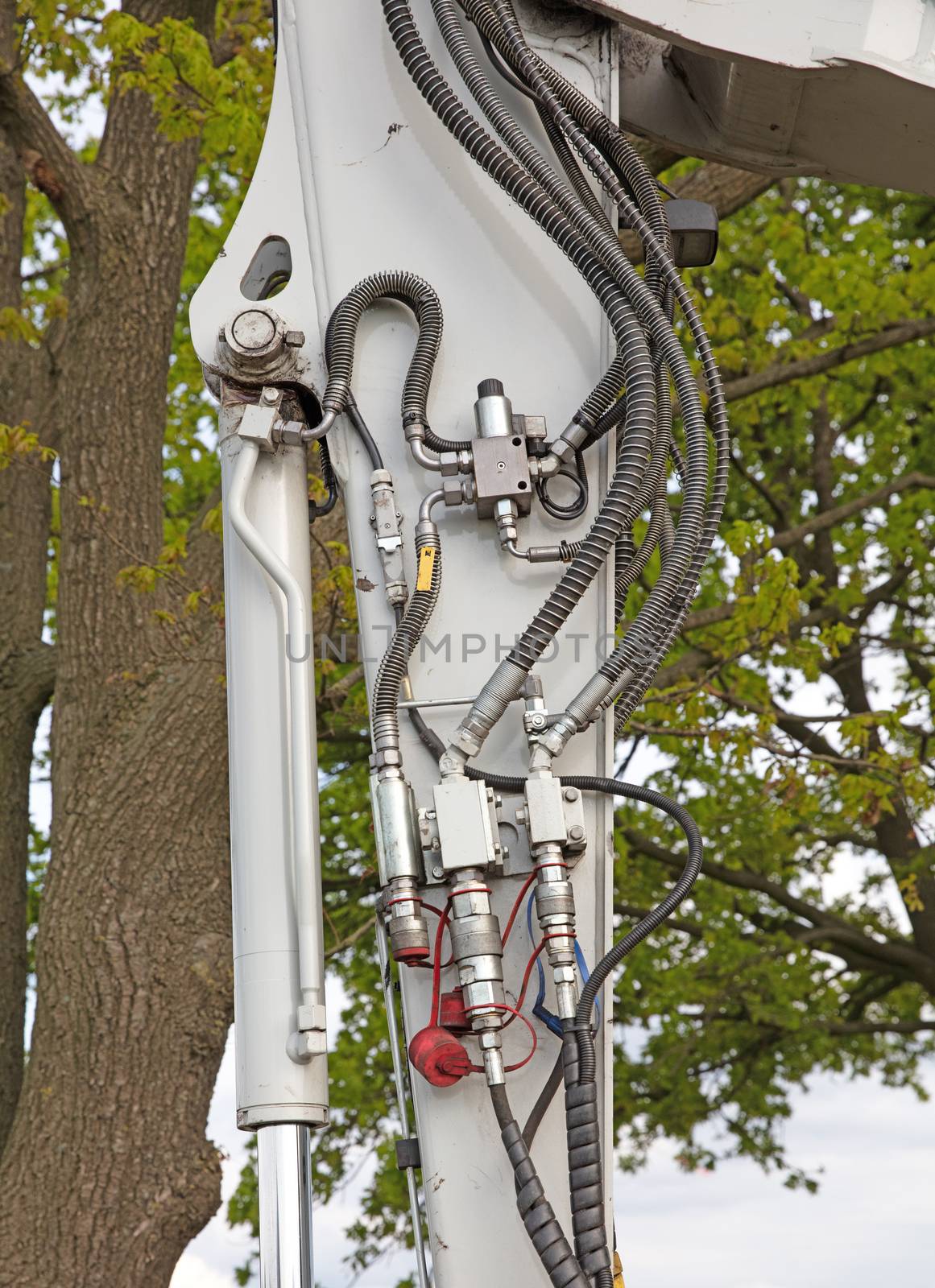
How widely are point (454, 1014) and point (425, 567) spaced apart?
2.16ft

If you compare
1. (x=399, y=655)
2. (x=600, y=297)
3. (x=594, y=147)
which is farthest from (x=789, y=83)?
(x=399, y=655)

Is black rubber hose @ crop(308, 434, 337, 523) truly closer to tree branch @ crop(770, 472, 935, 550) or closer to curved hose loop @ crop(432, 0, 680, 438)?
curved hose loop @ crop(432, 0, 680, 438)

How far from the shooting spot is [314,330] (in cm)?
217

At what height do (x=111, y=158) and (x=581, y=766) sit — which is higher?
(x=111, y=158)

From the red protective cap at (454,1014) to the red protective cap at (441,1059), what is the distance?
0.02 metres

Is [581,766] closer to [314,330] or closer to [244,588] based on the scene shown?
[244,588]

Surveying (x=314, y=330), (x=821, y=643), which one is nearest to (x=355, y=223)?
(x=314, y=330)

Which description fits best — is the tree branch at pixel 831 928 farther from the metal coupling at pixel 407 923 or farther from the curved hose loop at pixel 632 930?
the metal coupling at pixel 407 923

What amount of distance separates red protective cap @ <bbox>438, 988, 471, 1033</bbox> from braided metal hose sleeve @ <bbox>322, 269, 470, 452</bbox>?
828mm

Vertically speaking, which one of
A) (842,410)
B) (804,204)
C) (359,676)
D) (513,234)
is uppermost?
(804,204)

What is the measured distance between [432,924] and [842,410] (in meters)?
8.46

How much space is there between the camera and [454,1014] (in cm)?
183

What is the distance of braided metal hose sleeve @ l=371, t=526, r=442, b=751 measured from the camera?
195 cm

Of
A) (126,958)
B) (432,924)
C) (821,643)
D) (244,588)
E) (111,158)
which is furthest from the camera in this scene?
(821,643)
